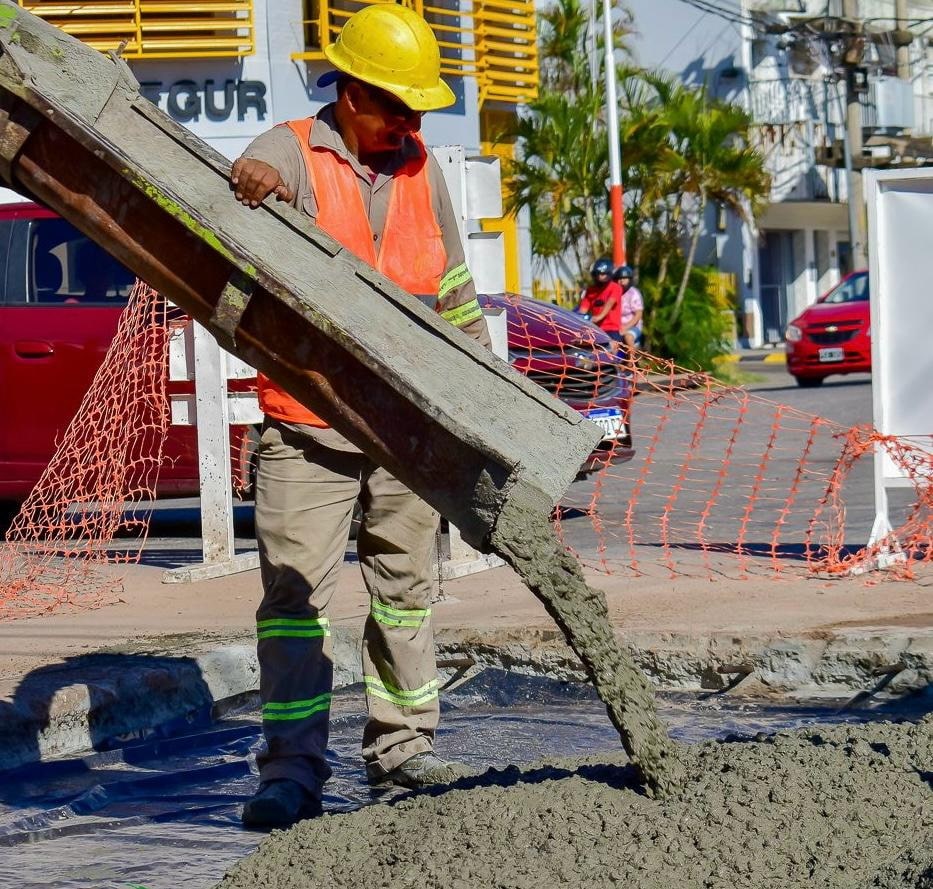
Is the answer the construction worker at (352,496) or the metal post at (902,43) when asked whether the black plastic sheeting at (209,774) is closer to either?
the construction worker at (352,496)

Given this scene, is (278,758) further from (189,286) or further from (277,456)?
(189,286)

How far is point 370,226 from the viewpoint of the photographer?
15.7 feet

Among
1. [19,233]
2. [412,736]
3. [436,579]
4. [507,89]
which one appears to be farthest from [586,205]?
[412,736]

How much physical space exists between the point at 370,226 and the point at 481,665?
2.29 meters

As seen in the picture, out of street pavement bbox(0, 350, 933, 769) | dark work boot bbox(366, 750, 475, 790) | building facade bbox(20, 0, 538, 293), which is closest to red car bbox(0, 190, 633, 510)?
street pavement bbox(0, 350, 933, 769)

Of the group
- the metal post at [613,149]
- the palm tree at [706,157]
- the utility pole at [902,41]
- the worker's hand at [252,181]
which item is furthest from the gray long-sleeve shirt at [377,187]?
the utility pole at [902,41]

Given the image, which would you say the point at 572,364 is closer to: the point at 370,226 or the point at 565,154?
the point at 370,226

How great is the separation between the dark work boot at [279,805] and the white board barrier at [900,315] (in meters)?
4.37

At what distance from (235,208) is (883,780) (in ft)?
7.15

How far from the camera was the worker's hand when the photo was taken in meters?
4.30

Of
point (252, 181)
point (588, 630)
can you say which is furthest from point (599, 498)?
point (588, 630)

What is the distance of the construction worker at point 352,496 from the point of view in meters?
4.66

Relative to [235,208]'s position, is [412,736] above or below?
below

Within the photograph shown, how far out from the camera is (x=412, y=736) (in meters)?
4.91
